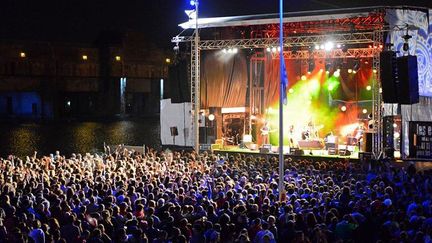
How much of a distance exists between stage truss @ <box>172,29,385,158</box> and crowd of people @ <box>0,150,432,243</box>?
711cm

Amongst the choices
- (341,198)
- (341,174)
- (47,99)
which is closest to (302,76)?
(341,174)

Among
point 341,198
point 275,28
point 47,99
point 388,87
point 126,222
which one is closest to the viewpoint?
point 126,222

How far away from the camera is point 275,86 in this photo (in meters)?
32.5

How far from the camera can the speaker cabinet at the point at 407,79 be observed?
2331 cm

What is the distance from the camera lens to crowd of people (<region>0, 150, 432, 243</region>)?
1061cm

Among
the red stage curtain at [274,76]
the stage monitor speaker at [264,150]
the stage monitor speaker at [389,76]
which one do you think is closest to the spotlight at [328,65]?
the red stage curtain at [274,76]

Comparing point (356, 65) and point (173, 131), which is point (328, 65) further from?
point (173, 131)

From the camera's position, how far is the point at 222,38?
3078 cm

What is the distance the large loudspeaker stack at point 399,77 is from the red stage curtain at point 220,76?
10279 mm

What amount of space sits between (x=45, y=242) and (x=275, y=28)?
2084 centimetres

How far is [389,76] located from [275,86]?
375 inches

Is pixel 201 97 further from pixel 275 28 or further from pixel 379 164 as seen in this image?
pixel 379 164

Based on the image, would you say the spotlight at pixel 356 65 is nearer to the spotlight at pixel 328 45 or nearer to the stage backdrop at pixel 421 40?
the spotlight at pixel 328 45

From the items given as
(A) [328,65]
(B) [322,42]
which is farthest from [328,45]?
(A) [328,65]
